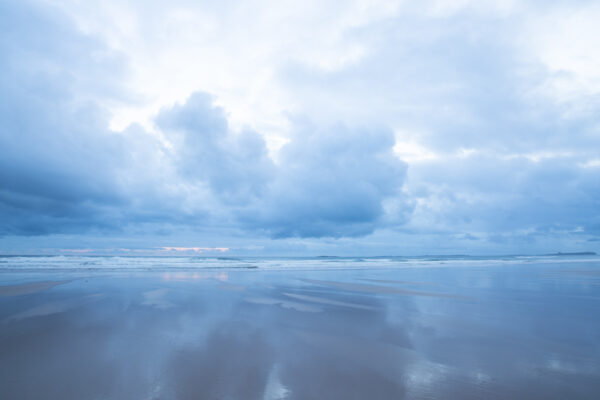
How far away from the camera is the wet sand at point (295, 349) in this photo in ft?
17.5

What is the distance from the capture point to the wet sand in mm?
5348

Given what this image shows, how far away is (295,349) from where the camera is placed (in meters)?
7.52

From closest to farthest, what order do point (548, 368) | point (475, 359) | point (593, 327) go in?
point (548, 368), point (475, 359), point (593, 327)

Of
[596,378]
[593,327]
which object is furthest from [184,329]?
[593,327]

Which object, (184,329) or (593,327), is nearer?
(184,329)

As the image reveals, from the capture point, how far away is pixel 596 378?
A: 19.1 ft

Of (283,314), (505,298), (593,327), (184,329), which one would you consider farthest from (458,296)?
(184,329)

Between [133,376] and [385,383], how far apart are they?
4443 mm

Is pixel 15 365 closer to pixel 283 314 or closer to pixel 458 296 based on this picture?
pixel 283 314

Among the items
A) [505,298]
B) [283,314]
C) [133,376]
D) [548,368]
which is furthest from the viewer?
[505,298]

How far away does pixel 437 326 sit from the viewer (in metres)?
9.66

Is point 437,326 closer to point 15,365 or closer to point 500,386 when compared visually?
point 500,386

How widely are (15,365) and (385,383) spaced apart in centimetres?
712

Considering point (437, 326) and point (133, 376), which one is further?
point (437, 326)
